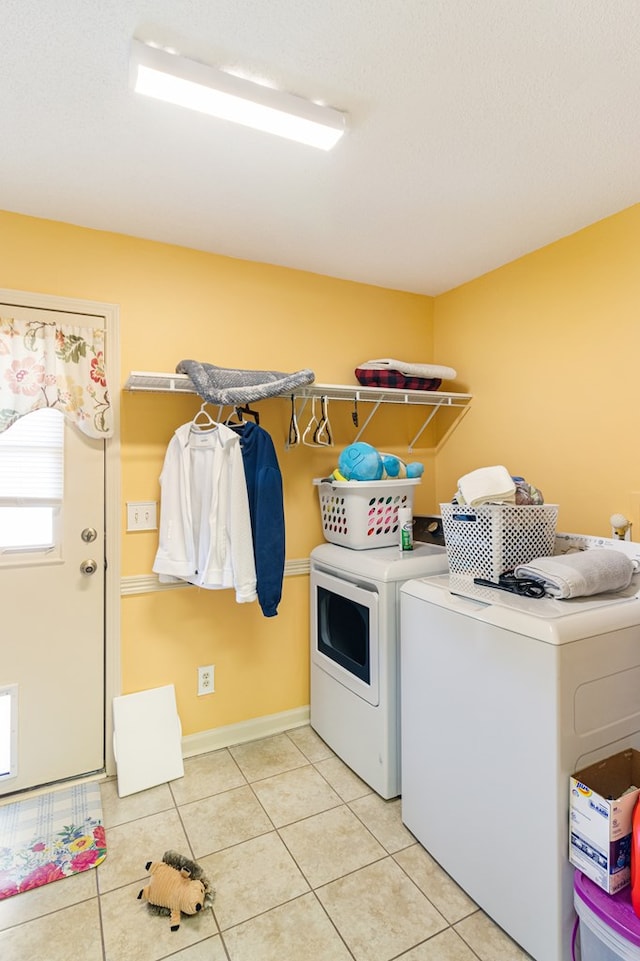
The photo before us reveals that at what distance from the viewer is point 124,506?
7.04 ft

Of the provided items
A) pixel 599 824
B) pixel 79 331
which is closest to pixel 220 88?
pixel 79 331

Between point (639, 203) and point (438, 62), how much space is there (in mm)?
1114

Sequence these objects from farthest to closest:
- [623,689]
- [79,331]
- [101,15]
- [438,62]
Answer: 1. [79,331]
2. [623,689]
3. [438,62]
4. [101,15]

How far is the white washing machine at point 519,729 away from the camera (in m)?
1.24

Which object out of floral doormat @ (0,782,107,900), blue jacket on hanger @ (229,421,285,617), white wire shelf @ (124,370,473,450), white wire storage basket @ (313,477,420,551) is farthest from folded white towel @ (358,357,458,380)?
floral doormat @ (0,782,107,900)

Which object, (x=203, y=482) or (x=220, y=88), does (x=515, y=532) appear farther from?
(x=220, y=88)

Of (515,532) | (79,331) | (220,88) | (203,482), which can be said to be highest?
(220,88)

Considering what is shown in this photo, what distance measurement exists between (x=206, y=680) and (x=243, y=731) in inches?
13.2

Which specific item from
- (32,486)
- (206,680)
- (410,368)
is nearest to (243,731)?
(206,680)

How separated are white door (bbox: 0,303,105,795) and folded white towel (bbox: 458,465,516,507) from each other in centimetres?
151

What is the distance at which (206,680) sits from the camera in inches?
91.0

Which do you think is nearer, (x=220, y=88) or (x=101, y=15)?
(x=101, y=15)

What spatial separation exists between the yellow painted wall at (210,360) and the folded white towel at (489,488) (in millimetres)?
1007

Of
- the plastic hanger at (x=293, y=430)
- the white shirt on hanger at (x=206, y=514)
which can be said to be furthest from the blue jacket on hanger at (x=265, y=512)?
the plastic hanger at (x=293, y=430)
